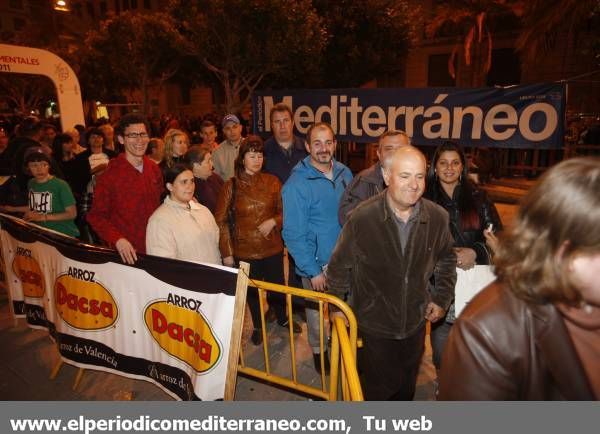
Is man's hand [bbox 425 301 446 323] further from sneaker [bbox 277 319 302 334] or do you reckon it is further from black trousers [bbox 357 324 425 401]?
sneaker [bbox 277 319 302 334]

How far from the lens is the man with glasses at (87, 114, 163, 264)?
11.6 ft

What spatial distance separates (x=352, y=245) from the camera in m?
2.54

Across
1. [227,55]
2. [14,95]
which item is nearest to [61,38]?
[14,95]

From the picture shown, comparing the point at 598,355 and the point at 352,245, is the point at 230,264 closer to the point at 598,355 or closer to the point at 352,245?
Answer: the point at 352,245

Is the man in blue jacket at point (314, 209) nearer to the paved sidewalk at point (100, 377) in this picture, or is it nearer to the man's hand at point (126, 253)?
the paved sidewalk at point (100, 377)

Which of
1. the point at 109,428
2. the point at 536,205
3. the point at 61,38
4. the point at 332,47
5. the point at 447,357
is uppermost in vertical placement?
the point at 61,38

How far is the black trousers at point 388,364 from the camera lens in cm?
264

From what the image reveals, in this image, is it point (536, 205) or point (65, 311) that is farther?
point (65, 311)

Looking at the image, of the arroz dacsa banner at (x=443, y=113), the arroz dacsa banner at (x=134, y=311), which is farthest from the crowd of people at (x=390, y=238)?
the arroz dacsa banner at (x=443, y=113)

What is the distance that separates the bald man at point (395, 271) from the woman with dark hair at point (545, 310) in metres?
1.16

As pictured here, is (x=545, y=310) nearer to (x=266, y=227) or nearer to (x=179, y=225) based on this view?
(x=179, y=225)

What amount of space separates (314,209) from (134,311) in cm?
162

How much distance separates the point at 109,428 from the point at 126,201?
7.05 ft

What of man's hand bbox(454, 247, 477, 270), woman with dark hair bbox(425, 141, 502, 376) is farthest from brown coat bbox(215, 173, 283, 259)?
man's hand bbox(454, 247, 477, 270)
